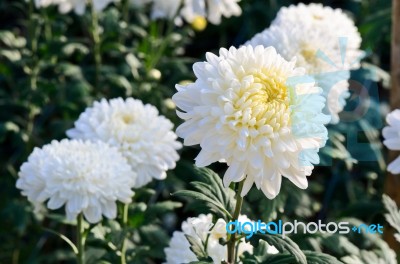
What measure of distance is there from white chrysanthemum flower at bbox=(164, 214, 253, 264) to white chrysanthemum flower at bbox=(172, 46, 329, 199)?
0.97ft

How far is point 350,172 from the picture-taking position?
11.9 feet

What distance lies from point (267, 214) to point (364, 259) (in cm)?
26

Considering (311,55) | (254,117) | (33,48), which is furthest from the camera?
(33,48)

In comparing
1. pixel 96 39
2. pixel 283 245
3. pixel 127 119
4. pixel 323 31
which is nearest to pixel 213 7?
pixel 96 39

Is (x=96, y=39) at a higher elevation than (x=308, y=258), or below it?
higher

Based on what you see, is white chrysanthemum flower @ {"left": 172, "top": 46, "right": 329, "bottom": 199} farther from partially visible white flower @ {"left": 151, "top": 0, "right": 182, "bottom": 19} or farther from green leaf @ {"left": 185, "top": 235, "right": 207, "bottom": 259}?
partially visible white flower @ {"left": 151, "top": 0, "right": 182, "bottom": 19}

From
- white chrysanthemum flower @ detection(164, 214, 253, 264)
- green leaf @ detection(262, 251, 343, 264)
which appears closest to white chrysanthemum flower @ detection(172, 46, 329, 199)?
green leaf @ detection(262, 251, 343, 264)

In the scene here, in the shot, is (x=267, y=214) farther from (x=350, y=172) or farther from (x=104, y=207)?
(x=350, y=172)

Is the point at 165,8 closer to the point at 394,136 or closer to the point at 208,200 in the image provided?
the point at 394,136

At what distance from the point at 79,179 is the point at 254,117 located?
604 millimetres

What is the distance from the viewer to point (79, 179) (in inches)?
76.6

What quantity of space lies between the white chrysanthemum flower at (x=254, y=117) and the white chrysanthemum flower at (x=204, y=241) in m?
0.29

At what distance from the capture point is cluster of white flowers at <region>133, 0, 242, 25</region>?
285cm

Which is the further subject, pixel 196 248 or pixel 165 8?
pixel 165 8
